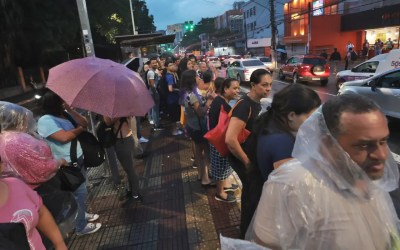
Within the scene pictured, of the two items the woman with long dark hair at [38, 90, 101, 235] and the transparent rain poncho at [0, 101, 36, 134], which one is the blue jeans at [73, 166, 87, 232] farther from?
the transparent rain poncho at [0, 101, 36, 134]

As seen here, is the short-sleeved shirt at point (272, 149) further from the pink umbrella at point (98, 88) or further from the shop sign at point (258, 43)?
the shop sign at point (258, 43)

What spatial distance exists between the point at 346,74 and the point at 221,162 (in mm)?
10477

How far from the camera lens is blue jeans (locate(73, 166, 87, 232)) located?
343cm

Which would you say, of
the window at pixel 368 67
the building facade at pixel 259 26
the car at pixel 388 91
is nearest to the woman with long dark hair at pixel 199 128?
the car at pixel 388 91

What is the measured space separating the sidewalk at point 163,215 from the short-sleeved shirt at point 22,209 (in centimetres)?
186

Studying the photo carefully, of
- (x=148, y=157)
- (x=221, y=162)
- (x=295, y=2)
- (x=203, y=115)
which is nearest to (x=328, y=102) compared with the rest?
(x=221, y=162)

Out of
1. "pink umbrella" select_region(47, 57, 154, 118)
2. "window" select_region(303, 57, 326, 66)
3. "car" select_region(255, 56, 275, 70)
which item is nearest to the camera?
"pink umbrella" select_region(47, 57, 154, 118)

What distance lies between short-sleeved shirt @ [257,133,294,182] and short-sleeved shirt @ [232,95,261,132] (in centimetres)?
76

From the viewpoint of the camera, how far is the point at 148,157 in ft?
21.4

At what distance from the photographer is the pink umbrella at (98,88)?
10.1ft

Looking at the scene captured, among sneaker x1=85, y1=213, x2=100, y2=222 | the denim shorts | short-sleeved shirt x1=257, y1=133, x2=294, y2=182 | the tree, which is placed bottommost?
sneaker x1=85, y1=213, x2=100, y2=222

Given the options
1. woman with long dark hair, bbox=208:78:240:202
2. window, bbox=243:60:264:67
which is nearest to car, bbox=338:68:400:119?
woman with long dark hair, bbox=208:78:240:202

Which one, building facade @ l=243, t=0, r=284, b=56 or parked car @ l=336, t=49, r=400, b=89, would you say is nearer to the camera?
parked car @ l=336, t=49, r=400, b=89

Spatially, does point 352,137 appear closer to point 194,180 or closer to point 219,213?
point 219,213
